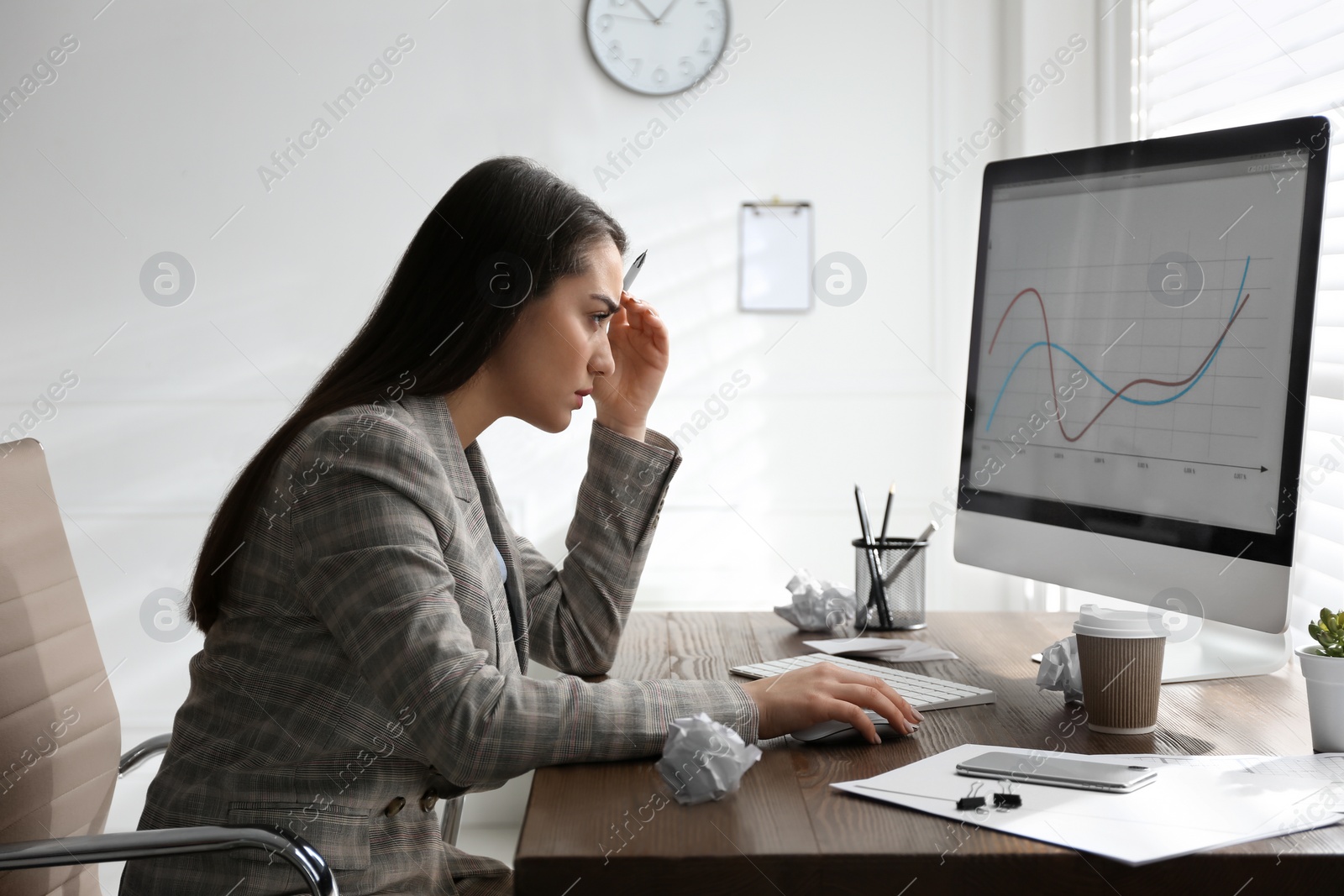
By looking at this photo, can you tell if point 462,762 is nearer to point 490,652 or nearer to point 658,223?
point 490,652

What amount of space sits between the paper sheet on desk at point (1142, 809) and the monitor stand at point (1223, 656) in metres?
0.38

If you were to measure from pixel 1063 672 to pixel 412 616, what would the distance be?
684 millimetres

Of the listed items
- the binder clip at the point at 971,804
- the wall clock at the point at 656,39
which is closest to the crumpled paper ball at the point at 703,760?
the binder clip at the point at 971,804

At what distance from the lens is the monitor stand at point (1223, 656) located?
4.14ft

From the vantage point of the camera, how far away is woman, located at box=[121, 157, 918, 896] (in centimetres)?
93

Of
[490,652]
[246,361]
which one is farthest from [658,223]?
[490,652]

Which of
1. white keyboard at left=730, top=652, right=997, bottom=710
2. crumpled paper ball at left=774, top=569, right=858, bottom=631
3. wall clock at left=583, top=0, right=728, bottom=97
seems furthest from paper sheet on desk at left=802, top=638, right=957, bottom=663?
wall clock at left=583, top=0, right=728, bottom=97

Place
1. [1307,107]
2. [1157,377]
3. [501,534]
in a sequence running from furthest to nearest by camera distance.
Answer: [1307,107] < [501,534] < [1157,377]

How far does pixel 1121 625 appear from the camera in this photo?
1026mm

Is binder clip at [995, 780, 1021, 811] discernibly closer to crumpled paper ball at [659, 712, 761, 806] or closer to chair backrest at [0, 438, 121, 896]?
crumpled paper ball at [659, 712, 761, 806]

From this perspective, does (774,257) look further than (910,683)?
Yes

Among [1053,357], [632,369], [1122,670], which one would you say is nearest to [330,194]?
[632,369]

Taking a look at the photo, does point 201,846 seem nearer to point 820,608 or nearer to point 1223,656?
point 820,608

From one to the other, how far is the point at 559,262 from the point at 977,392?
672 mm
